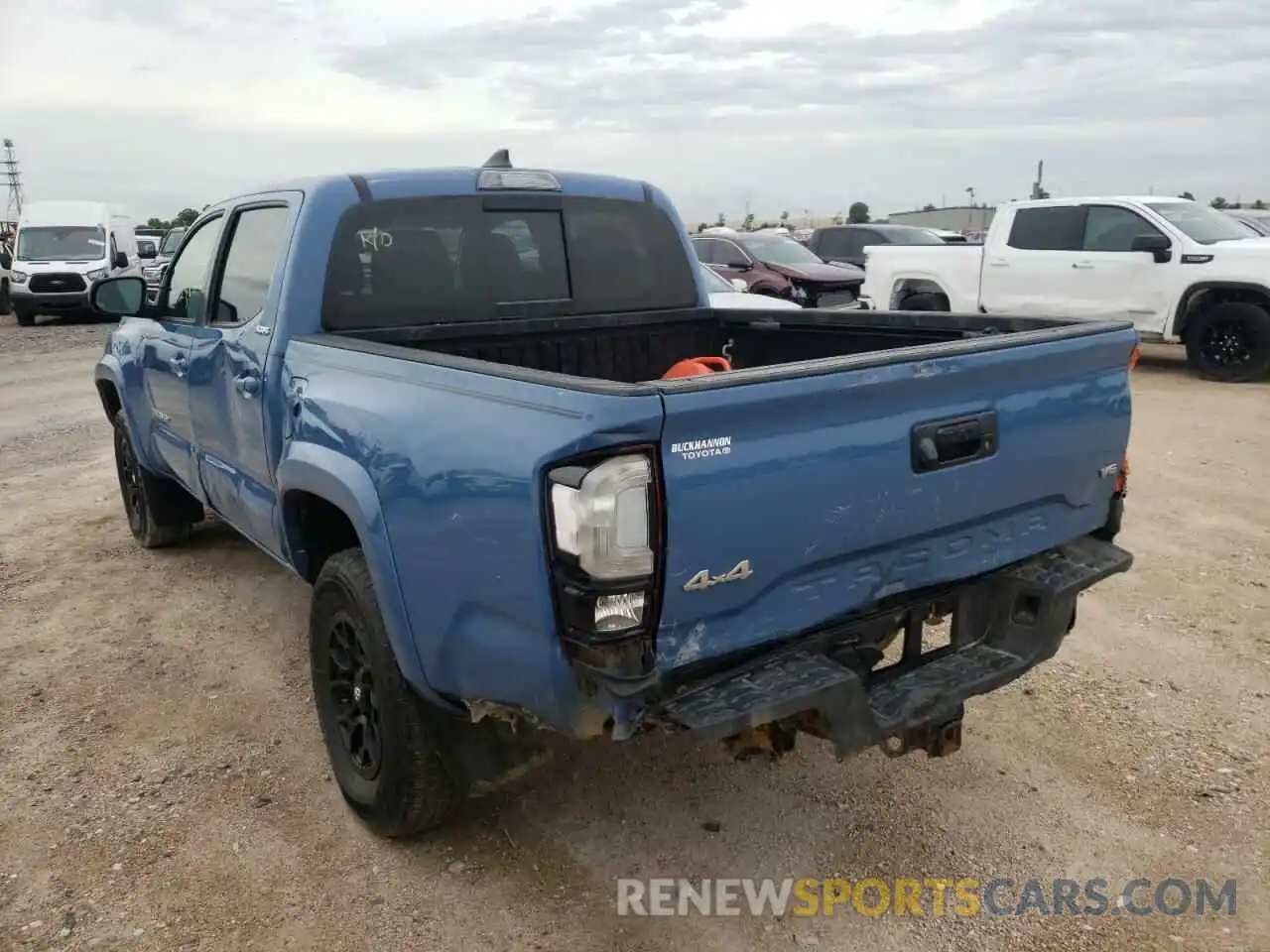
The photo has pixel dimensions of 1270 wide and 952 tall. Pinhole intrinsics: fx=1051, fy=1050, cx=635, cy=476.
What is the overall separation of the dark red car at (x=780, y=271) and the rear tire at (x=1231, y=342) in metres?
4.85

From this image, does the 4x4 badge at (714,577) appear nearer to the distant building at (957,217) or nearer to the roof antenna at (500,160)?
the roof antenna at (500,160)

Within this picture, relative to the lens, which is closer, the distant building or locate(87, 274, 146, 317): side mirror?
locate(87, 274, 146, 317): side mirror

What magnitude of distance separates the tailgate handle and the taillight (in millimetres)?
790

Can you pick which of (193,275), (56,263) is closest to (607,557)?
(193,275)

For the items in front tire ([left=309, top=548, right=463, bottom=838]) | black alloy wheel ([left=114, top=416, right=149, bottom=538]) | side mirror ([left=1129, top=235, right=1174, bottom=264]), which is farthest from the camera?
side mirror ([left=1129, top=235, right=1174, bottom=264])

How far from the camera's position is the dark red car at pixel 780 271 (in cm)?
1530

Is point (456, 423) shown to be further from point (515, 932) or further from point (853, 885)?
point (853, 885)

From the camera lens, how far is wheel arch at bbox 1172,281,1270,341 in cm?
1049

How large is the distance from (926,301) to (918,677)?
11230 millimetres

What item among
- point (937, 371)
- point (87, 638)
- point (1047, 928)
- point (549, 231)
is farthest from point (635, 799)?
point (87, 638)

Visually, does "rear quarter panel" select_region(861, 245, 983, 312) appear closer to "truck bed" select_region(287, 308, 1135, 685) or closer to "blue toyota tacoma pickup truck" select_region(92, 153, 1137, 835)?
"blue toyota tacoma pickup truck" select_region(92, 153, 1137, 835)

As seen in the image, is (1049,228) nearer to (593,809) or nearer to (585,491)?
(593,809)

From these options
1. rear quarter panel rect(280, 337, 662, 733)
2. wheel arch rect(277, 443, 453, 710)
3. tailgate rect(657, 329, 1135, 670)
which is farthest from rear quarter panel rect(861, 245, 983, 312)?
rear quarter panel rect(280, 337, 662, 733)

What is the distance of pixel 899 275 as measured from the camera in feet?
43.6
